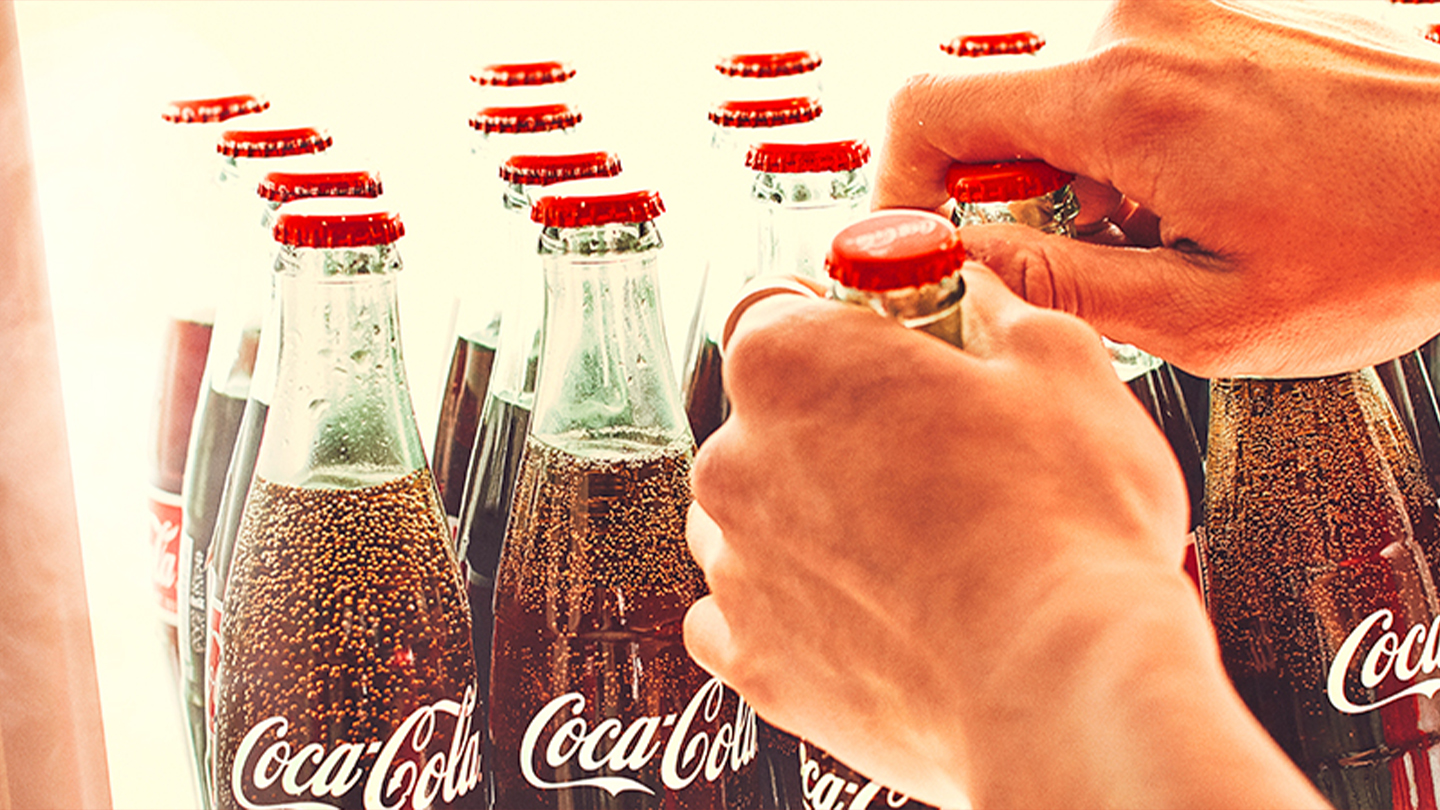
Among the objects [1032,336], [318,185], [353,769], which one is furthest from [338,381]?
[1032,336]

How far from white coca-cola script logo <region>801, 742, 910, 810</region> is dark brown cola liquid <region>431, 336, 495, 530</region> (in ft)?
1.17

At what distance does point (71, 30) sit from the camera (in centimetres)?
87

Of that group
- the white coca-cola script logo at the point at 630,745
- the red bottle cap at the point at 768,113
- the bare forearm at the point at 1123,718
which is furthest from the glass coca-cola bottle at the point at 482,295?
the bare forearm at the point at 1123,718

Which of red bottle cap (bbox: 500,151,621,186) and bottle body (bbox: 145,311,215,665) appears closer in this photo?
red bottle cap (bbox: 500,151,621,186)

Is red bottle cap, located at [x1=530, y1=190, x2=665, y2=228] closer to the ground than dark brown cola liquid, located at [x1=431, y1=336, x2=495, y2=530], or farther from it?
farther from it

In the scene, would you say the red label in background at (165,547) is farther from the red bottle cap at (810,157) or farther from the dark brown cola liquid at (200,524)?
the red bottle cap at (810,157)

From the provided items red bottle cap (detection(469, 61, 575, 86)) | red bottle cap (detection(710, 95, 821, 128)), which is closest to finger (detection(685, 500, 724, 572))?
red bottle cap (detection(710, 95, 821, 128))

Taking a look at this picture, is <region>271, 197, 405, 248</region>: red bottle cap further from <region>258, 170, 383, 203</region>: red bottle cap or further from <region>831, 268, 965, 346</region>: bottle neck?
<region>831, 268, 965, 346</region>: bottle neck

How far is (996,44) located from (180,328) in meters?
0.64

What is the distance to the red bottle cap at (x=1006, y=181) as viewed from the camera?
675 millimetres

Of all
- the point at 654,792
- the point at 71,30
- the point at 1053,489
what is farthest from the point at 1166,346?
the point at 71,30

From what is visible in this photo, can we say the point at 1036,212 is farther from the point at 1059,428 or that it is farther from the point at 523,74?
the point at 523,74

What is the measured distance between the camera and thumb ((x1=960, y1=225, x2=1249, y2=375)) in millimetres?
646

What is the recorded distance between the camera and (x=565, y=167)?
2.56 feet
